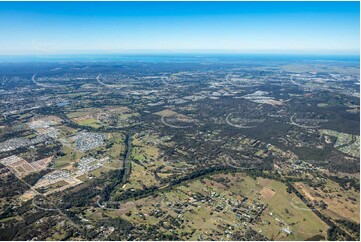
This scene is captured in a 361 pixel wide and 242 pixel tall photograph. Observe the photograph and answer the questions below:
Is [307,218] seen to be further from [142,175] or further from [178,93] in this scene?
[178,93]

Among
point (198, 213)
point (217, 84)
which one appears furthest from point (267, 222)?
point (217, 84)

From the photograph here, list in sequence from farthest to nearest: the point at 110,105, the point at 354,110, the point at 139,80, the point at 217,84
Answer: the point at 139,80 < the point at 217,84 < the point at 110,105 < the point at 354,110

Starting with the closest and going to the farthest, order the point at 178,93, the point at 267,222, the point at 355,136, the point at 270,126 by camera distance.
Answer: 1. the point at 267,222
2. the point at 355,136
3. the point at 270,126
4. the point at 178,93

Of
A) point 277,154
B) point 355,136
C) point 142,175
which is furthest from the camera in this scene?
point 355,136

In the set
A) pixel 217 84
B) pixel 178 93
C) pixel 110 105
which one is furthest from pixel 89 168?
pixel 217 84

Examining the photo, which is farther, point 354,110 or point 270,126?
point 354,110

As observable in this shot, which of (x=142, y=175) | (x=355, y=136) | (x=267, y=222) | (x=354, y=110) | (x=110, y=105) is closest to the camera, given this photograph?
(x=267, y=222)

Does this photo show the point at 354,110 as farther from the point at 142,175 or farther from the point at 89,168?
the point at 89,168

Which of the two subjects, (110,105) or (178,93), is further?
(178,93)
